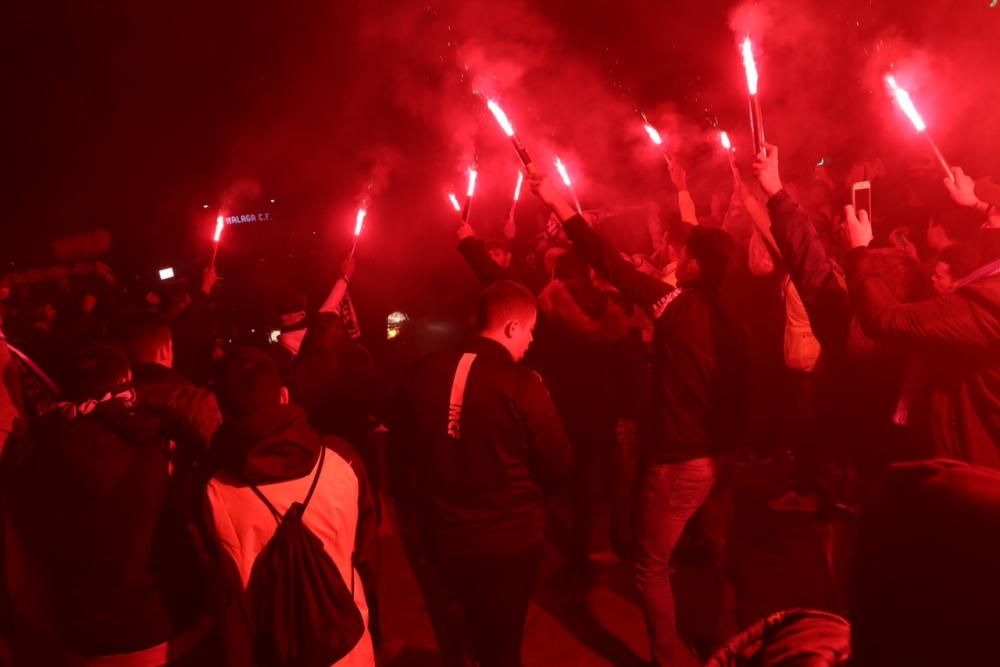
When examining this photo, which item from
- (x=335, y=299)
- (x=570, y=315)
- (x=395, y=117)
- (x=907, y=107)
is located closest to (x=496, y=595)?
(x=570, y=315)

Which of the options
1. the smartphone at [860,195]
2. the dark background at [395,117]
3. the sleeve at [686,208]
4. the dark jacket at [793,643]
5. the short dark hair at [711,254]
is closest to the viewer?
the dark jacket at [793,643]

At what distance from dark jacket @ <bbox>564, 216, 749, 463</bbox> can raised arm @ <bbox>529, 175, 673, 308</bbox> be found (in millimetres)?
35

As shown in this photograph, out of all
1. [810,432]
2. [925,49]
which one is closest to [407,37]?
[925,49]

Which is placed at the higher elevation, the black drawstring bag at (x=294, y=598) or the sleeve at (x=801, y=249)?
the sleeve at (x=801, y=249)

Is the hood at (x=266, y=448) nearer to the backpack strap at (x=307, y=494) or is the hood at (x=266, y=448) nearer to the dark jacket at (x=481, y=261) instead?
the backpack strap at (x=307, y=494)

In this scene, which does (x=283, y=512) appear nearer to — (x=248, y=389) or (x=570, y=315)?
(x=248, y=389)

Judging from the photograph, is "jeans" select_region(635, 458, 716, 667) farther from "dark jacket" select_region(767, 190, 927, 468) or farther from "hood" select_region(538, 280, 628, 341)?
"hood" select_region(538, 280, 628, 341)

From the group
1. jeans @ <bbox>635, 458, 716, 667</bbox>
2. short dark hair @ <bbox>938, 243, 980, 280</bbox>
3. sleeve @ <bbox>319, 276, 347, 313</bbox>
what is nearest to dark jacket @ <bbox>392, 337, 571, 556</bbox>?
jeans @ <bbox>635, 458, 716, 667</bbox>

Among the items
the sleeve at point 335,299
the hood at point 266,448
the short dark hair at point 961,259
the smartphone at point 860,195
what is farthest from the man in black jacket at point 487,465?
the short dark hair at point 961,259

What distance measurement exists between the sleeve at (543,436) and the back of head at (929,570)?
6.45 ft

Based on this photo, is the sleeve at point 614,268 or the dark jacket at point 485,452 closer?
the dark jacket at point 485,452

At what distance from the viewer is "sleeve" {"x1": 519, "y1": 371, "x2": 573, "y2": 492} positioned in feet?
9.71

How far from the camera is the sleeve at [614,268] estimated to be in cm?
362

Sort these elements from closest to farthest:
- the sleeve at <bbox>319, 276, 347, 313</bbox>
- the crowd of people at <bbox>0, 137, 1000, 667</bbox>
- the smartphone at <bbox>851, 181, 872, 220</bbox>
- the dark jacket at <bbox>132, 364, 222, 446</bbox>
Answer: the crowd of people at <bbox>0, 137, 1000, 667</bbox>, the dark jacket at <bbox>132, 364, 222, 446</bbox>, the smartphone at <bbox>851, 181, 872, 220</bbox>, the sleeve at <bbox>319, 276, 347, 313</bbox>
